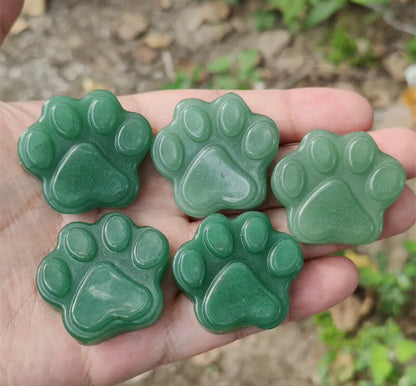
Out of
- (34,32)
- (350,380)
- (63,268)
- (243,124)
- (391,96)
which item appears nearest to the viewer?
(63,268)

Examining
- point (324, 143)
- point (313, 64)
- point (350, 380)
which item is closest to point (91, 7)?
point (313, 64)

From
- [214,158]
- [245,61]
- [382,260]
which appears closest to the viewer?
A: [214,158]

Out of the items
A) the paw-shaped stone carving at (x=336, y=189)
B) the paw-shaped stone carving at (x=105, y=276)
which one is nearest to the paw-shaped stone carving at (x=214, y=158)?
the paw-shaped stone carving at (x=336, y=189)

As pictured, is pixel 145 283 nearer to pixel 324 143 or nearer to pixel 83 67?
pixel 324 143

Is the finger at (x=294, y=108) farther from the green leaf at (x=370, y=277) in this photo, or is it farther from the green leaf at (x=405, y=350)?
the green leaf at (x=405, y=350)

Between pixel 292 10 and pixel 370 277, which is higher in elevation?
pixel 292 10

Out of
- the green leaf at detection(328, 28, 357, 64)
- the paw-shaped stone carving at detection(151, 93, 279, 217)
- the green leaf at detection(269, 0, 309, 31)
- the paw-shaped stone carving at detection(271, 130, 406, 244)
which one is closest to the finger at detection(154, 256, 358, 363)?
the paw-shaped stone carving at detection(271, 130, 406, 244)

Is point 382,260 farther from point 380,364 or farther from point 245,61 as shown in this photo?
point 245,61

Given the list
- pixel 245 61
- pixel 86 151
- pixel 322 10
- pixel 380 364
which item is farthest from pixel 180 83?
pixel 380 364
